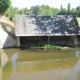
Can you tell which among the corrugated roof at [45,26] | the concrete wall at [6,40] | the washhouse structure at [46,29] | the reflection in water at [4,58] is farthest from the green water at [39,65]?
the corrugated roof at [45,26]

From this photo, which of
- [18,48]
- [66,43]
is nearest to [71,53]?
[66,43]

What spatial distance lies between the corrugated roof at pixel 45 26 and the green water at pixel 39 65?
281cm

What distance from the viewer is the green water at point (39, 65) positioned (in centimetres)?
1397

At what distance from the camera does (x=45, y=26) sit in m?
25.6

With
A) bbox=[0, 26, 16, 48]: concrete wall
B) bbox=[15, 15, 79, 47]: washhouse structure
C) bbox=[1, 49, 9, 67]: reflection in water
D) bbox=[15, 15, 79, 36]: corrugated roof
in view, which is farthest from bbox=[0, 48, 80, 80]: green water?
bbox=[15, 15, 79, 36]: corrugated roof

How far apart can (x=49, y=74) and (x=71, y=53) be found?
7271 millimetres

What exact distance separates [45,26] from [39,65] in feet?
30.8

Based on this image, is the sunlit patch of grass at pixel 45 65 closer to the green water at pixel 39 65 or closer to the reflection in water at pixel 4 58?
the green water at pixel 39 65

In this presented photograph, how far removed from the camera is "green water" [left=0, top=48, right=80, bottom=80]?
45.8 ft

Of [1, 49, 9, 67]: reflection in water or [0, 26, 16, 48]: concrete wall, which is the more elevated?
[0, 26, 16, 48]: concrete wall

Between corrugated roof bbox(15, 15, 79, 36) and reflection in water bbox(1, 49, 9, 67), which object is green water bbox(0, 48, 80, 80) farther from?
corrugated roof bbox(15, 15, 79, 36)

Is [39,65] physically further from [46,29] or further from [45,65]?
[46,29]

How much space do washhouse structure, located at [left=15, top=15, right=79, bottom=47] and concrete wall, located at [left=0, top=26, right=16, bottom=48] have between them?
0.82m

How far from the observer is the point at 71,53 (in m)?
21.1
